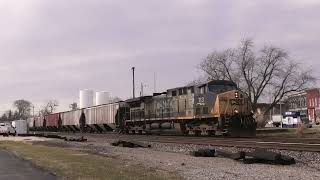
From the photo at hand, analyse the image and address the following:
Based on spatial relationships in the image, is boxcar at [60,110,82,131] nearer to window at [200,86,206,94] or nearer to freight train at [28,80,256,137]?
freight train at [28,80,256,137]

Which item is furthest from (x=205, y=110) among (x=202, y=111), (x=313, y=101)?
(x=313, y=101)

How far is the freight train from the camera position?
112ft

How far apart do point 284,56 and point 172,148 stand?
52.1 metres

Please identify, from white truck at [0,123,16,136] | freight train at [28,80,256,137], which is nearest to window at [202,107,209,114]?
freight train at [28,80,256,137]

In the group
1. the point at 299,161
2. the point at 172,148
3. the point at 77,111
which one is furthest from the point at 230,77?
the point at 299,161

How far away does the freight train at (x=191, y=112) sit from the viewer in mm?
34219

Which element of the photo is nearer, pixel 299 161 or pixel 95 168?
pixel 95 168

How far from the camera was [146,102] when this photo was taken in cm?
4572

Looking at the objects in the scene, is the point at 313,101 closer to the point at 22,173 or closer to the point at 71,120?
→ the point at 71,120

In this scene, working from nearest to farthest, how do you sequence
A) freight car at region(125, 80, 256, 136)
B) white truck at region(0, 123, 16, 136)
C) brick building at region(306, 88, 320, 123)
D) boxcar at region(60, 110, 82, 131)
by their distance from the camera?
freight car at region(125, 80, 256, 136) → white truck at region(0, 123, 16, 136) → boxcar at region(60, 110, 82, 131) → brick building at region(306, 88, 320, 123)

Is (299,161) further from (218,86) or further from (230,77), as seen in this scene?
(230,77)

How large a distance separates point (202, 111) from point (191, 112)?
155cm

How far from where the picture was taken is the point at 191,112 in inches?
1485

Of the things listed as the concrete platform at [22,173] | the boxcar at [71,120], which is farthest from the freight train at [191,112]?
the concrete platform at [22,173]
